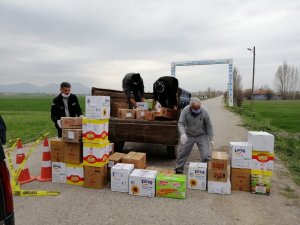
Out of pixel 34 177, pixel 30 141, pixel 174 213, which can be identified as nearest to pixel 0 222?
pixel 174 213

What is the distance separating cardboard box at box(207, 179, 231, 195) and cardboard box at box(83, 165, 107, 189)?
2.07 metres

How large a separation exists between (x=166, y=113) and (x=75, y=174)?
2799 mm

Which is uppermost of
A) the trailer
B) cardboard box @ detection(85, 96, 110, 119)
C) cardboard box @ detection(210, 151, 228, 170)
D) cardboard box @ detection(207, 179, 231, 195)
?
cardboard box @ detection(85, 96, 110, 119)

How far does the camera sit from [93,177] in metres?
5.75

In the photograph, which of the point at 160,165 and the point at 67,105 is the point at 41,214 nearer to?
the point at 67,105

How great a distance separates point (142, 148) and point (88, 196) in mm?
4413

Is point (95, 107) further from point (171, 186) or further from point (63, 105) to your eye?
point (171, 186)

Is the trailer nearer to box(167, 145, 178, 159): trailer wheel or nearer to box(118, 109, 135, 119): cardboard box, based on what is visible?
box(167, 145, 178, 159): trailer wheel

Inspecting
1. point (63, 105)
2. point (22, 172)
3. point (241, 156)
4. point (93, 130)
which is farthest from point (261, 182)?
point (22, 172)

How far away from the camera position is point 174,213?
4.57 meters

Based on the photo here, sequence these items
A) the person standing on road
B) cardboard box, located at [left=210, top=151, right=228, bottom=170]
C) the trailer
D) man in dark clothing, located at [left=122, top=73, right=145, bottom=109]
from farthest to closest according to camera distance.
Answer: man in dark clothing, located at [left=122, top=73, right=145, bottom=109] < the trailer < the person standing on road < cardboard box, located at [left=210, top=151, right=228, bottom=170]

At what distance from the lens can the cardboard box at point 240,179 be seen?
5660 mm

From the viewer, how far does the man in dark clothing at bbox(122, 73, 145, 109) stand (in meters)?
8.90

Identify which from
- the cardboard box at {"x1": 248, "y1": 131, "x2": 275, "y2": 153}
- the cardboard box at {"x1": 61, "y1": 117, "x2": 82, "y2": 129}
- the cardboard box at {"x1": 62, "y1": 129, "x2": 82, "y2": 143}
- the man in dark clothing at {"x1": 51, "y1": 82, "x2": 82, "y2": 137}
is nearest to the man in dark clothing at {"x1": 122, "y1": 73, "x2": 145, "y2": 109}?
the man in dark clothing at {"x1": 51, "y1": 82, "x2": 82, "y2": 137}
